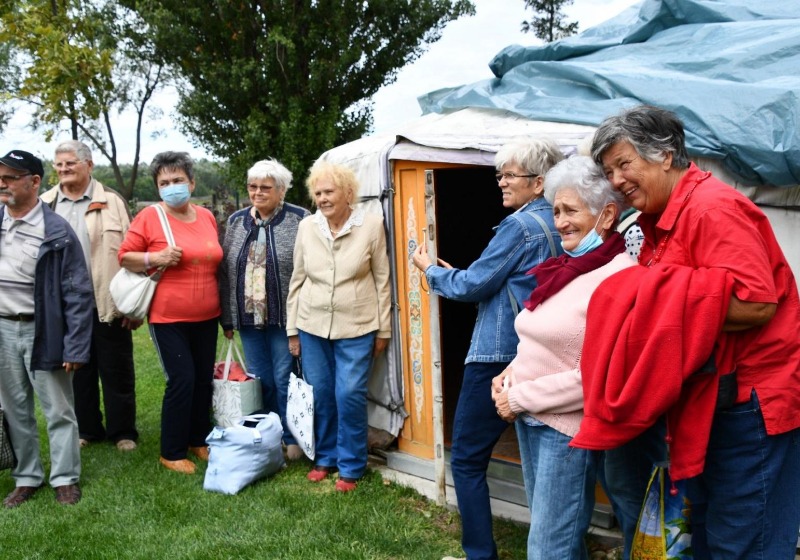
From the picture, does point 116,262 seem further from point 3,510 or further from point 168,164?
point 3,510

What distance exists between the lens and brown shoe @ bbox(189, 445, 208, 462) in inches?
209

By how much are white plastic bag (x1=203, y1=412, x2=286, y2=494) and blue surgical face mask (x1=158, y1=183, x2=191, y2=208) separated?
145 centimetres

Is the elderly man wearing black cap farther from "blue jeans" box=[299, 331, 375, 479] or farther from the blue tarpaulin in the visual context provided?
the blue tarpaulin

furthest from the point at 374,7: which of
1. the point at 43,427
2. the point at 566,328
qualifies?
the point at 566,328

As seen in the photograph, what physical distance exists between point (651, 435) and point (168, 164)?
3.43 m

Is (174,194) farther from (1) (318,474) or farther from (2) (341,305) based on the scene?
(1) (318,474)

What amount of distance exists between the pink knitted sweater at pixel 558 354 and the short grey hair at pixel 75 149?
360 cm

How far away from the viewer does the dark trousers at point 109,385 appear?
5547mm

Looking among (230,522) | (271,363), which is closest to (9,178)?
(271,363)

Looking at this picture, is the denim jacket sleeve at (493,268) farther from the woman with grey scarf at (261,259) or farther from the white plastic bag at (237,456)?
the white plastic bag at (237,456)

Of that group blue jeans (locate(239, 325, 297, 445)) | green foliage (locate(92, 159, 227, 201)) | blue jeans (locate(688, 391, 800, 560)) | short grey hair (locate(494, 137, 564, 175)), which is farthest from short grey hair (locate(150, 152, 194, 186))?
green foliage (locate(92, 159, 227, 201))

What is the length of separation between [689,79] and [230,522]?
3.44 metres

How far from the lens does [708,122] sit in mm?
3670

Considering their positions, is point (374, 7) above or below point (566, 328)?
above
